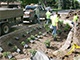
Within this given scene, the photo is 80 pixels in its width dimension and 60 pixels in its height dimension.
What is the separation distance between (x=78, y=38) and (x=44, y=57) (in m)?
4.41

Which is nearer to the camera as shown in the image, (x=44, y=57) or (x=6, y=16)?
(x=44, y=57)

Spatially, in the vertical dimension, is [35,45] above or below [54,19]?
below

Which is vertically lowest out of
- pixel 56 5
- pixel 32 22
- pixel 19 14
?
pixel 56 5

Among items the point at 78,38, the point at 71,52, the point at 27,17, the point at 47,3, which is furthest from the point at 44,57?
the point at 47,3

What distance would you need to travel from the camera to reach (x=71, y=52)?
11.1m

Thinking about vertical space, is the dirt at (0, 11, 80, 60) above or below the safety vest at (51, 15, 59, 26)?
below

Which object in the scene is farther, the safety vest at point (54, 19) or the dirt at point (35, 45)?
the safety vest at point (54, 19)

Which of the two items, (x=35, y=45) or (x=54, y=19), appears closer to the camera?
(x=35, y=45)

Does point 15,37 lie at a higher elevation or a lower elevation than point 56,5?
higher

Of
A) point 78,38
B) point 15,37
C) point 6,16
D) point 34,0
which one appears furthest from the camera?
point 34,0

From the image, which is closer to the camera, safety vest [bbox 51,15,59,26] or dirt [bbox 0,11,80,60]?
dirt [bbox 0,11,80,60]

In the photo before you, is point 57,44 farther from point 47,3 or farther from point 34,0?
point 47,3

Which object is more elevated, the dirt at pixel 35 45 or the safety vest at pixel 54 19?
the safety vest at pixel 54 19

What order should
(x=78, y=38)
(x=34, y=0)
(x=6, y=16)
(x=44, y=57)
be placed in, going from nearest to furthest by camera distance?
(x=44, y=57), (x=78, y=38), (x=6, y=16), (x=34, y=0)
